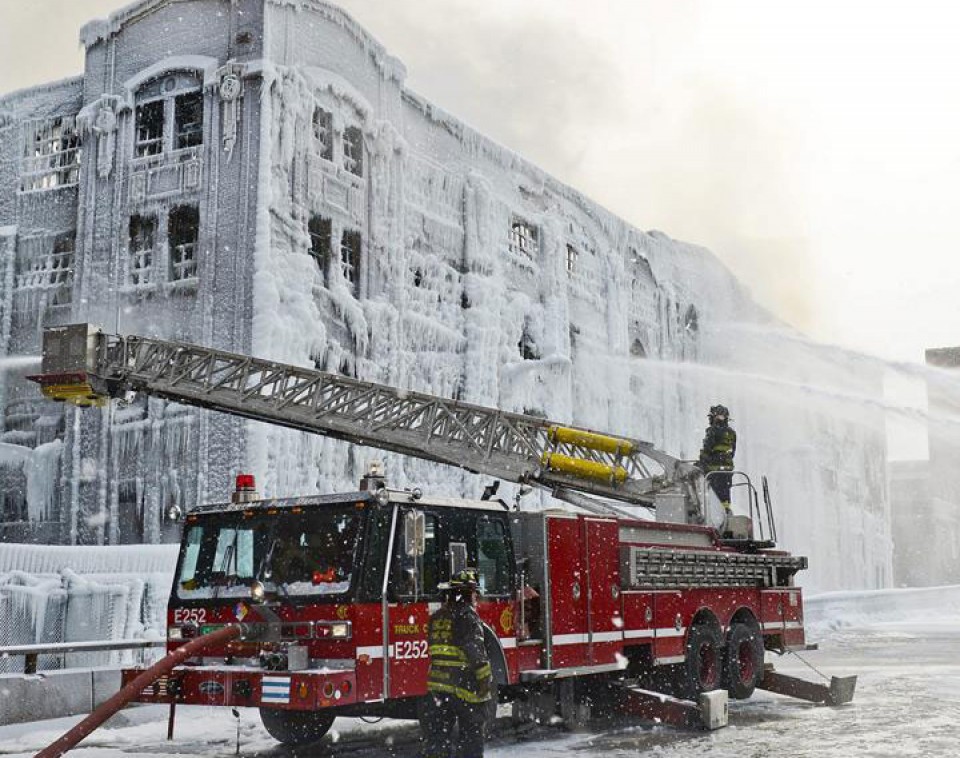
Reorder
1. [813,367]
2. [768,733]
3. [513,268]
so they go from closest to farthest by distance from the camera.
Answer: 1. [768,733]
2. [513,268]
3. [813,367]

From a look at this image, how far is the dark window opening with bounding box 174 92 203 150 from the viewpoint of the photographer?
20.3 m

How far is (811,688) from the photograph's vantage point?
11.3 metres

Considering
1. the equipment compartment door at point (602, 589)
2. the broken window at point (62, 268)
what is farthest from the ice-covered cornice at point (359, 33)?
the equipment compartment door at point (602, 589)

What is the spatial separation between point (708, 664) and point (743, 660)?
766mm

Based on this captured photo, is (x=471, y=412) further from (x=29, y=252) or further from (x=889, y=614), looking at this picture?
(x=889, y=614)

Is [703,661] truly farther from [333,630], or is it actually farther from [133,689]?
[133,689]

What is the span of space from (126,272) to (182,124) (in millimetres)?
2893

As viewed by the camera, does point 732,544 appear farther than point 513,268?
No

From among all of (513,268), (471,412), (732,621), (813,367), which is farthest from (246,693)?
(813,367)

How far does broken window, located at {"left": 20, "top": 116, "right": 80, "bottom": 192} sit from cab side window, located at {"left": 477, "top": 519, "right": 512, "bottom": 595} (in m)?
15.5

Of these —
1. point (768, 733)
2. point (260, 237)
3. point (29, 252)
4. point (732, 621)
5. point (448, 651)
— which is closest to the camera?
point (448, 651)

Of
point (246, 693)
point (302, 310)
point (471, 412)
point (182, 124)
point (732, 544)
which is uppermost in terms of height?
point (182, 124)

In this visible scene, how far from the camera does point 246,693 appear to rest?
7.27 metres

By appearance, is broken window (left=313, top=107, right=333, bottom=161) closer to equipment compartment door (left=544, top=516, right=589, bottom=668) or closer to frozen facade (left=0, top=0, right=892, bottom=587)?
frozen facade (left=0, top=0, right=892, bottom=587)
